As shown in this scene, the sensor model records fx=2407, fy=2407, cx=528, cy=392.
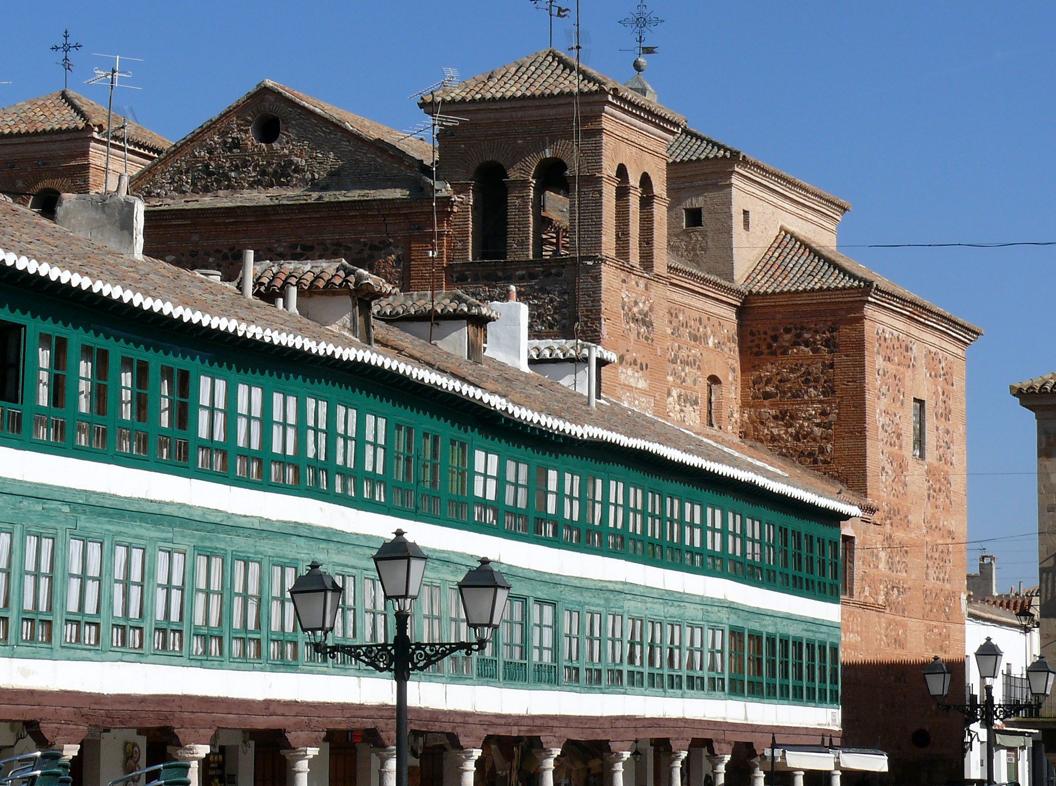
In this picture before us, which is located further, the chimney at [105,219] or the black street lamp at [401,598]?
the chimney at [105,219]

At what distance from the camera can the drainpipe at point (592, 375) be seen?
114 feet

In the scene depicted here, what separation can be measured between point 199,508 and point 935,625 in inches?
1301

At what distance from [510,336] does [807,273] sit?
51.1ft

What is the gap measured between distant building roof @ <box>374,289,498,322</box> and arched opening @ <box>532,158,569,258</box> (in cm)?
718

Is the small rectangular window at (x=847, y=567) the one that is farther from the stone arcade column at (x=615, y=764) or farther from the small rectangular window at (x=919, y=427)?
the stone arcade column at (x=615, y=764)

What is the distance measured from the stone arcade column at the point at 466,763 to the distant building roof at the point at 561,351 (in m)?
11.0

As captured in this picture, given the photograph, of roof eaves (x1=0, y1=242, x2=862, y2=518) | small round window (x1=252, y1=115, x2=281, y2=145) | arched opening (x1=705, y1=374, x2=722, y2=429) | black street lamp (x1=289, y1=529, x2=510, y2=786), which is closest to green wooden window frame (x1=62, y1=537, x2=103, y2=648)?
roof eaves (x1=0, y1=242, x2=862, y2=518)

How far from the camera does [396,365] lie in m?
26.1

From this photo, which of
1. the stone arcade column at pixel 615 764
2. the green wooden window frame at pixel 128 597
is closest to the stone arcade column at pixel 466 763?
the stone arcade column at pixel 615 764

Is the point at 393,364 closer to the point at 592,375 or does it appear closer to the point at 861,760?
the point at 592,375

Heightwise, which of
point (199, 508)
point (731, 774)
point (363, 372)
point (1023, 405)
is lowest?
point (731, 774)

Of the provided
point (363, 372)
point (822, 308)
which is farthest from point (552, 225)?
point (363, 372)

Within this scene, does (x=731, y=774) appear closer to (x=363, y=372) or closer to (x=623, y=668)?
(x=623, y=668)

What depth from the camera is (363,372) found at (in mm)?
26234
